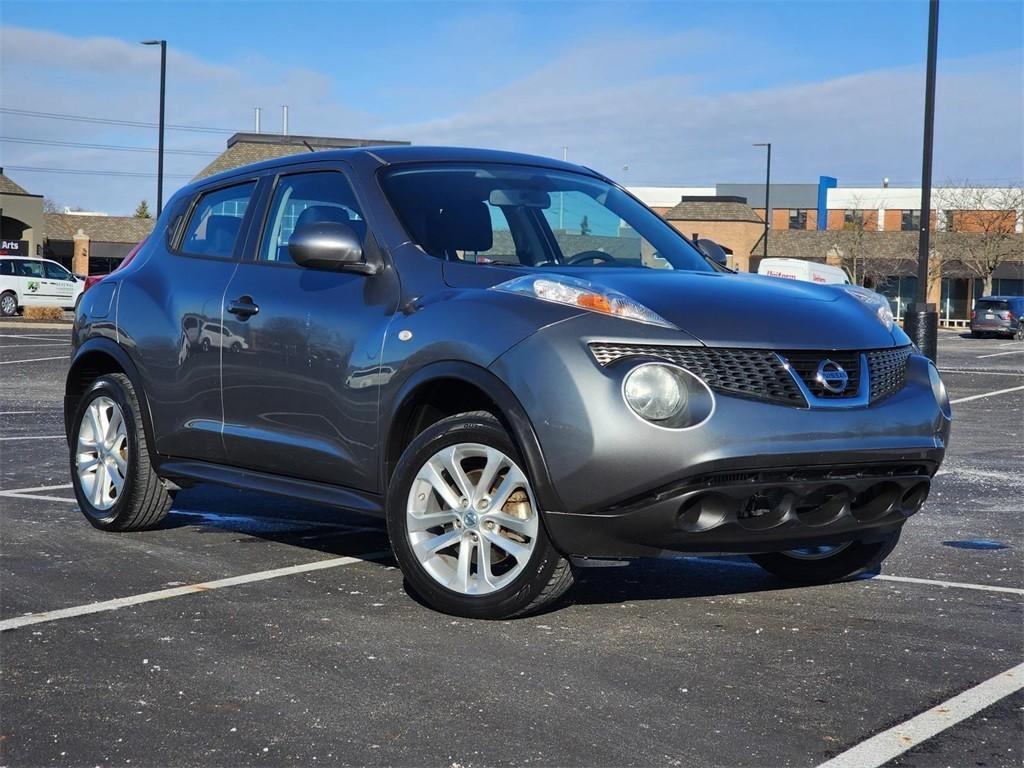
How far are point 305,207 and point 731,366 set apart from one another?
2.29m

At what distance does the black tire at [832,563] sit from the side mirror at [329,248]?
2.08 metres

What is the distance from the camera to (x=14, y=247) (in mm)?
65750

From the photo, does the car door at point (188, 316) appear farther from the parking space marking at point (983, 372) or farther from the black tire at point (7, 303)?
the black tire at point (7, 303)

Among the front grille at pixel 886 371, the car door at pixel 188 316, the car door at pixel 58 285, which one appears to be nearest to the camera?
the front grille at pixel 886 371

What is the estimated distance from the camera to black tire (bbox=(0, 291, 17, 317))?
39094mm

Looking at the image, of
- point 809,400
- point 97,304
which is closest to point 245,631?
point 809,400

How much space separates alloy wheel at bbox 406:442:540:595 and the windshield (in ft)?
2.98

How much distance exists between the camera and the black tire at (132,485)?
682cm

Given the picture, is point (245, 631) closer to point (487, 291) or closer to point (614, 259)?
point (487, 291)

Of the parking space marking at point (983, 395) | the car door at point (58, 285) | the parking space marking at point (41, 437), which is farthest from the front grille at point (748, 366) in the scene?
the car door at point (58, 285)

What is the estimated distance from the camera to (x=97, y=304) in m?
7.27

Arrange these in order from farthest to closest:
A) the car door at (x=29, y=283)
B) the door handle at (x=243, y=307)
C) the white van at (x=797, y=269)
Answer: the car door at (x=29, y=283) → the white van at (x=797, y=269) → the door handle at (x=243, y=307)

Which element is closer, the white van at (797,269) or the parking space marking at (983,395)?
the parking space marking at (983,395)

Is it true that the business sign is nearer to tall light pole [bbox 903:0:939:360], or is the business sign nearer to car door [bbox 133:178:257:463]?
tall light pole [bbox 903:0:939:360]
